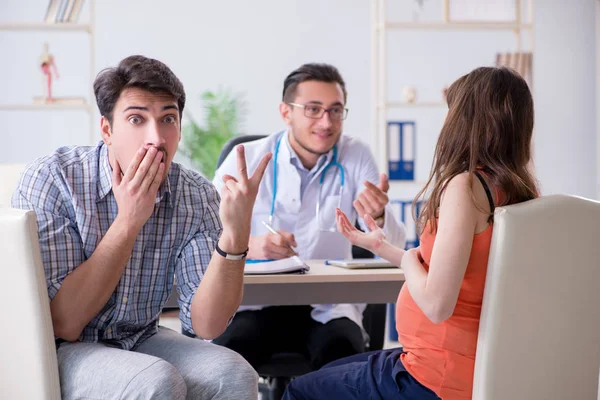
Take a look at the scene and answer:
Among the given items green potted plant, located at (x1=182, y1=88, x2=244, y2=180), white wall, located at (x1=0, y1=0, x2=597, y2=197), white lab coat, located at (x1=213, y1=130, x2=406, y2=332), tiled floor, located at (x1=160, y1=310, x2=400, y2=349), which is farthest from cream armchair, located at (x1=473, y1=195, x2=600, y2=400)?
white wall, located at (x1=0, y1=0, x2=597, y2=197)

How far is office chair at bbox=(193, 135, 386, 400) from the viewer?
6.83 feet

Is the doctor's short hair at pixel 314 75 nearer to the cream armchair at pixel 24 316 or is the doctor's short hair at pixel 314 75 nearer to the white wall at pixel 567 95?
the cream armchair at pixel 24 316

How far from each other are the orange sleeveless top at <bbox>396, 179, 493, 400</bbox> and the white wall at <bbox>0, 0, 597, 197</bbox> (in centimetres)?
382

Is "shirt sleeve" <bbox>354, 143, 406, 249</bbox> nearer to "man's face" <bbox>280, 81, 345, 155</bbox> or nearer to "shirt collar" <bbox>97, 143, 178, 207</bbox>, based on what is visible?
"man's face" <bbox>280, 81, 345, 155</bbox>

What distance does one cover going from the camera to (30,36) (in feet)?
16.0

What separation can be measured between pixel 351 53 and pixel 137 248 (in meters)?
3.85

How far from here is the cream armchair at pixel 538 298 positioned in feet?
3.95

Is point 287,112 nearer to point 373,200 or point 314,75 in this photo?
point 314,75

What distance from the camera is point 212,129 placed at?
16.2ft

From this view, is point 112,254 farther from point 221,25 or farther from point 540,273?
point 221,25

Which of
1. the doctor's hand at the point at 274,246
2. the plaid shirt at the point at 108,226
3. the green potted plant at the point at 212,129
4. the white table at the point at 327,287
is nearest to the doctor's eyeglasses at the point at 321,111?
the doctor's hand at the point at 274,246

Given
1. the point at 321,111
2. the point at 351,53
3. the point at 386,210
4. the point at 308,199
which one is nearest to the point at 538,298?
the point at 386,210

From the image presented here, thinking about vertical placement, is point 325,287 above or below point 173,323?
above

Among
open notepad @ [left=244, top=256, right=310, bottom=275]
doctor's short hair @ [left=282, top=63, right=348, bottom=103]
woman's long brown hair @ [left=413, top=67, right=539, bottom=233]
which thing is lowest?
open notepad @ [left=244, top=256, right=310, bottom=275]
